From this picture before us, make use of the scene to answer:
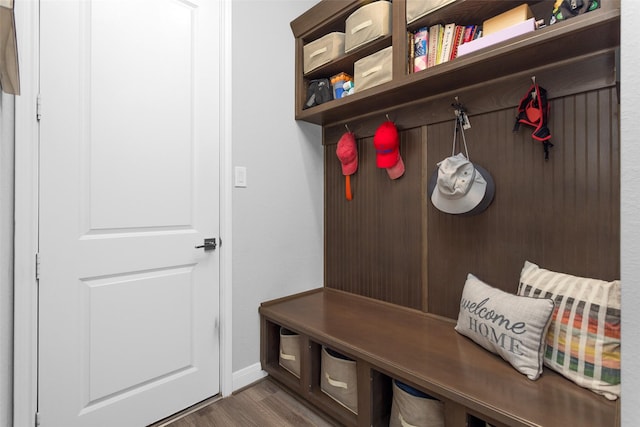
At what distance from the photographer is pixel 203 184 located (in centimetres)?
172

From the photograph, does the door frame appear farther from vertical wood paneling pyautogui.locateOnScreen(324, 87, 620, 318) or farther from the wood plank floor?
vertical wood paneling pyautogui.locateOnScreen(324, 87, 620, 318)

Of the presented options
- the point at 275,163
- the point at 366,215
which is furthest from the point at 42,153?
the point at 366,215

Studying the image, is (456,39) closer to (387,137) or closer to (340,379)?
(387,137)

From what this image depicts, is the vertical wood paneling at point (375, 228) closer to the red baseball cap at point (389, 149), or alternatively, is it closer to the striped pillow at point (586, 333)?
the red baseball cap at point (389, 149)

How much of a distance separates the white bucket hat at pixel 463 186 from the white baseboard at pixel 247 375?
1.48 metres

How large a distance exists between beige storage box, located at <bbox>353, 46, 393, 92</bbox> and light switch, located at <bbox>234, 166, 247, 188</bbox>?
2.68 ft

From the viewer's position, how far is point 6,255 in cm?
120

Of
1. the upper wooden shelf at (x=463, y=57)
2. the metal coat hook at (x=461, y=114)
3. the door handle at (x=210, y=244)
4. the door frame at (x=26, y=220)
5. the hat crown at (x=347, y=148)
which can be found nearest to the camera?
the upper wooden shelf at (x=463, y=57)

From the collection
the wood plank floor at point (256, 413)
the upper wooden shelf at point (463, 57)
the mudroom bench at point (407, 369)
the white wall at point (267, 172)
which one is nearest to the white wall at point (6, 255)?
the wood plank floor at point (256, 413)

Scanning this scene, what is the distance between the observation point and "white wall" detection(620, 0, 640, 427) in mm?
731

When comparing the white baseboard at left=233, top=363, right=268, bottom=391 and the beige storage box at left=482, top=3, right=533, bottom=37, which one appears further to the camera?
the white baseboard at left=233, top=363, right=268, bottom=391

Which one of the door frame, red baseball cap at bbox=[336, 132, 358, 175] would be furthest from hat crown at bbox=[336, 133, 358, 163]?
the door frame

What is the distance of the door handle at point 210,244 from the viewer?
1726mm

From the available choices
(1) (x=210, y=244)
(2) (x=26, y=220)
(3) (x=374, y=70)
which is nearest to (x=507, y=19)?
(3) (x=374, y=70)
